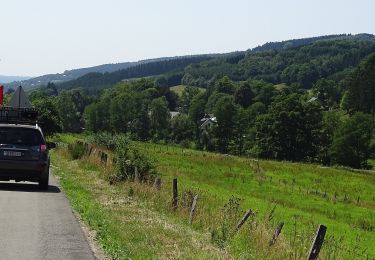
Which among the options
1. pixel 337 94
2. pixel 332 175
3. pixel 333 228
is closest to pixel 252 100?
pixel 337 94

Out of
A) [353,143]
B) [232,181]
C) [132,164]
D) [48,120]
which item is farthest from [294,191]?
[353,143]

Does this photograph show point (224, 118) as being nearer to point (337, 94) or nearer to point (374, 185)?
point (337, 94)

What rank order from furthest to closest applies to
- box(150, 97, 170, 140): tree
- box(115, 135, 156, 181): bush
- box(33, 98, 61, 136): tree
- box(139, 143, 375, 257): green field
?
box(150, 97, 170, 140): tree, box(33, 98, 61, 136): tree, box(139, 143, 375, 257): green field, box(115, 135, 156, 181): bush

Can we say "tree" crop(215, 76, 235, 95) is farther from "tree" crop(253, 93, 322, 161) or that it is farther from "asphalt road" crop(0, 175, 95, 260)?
"asphalt road" crop(0, 175, 95, 260)

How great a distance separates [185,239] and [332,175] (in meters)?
46.2

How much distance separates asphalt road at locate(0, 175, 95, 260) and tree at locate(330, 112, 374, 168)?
81420 millimetres

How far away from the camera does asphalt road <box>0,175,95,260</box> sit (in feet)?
28.5

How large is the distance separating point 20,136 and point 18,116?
3.15m

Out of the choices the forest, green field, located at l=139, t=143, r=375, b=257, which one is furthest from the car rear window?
the forest

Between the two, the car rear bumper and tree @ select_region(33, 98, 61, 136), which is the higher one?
the car rear bumper

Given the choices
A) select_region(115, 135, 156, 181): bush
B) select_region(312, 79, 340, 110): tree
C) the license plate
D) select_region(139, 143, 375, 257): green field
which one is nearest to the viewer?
the license plate

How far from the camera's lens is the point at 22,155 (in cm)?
1709

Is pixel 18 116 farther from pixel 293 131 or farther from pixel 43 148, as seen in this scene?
pixel 293 131

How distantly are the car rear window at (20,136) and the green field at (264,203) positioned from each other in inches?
98.1
